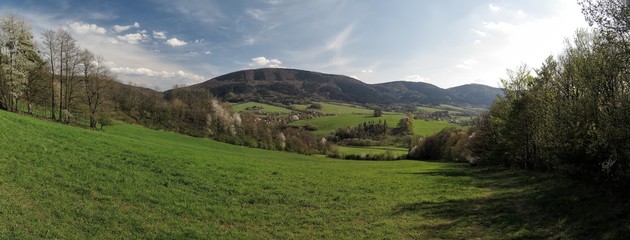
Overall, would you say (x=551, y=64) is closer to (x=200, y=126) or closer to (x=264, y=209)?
(x=264, y=209)

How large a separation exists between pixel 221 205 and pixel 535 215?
55.9 feet

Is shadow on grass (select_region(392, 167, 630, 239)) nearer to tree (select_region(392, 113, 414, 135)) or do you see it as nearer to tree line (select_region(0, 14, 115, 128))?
tree line (select_region(0, 14, 115, 128))

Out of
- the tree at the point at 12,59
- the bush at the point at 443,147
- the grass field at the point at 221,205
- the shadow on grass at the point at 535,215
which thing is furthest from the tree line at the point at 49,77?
the bush at the point at 443,147

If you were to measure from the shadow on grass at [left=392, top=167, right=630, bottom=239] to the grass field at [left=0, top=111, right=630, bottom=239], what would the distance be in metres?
0.05

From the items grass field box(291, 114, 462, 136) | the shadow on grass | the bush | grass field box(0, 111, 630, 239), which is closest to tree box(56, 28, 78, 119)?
grass field box(0, 111, 630, 239)

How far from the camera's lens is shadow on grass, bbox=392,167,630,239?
46.3 feet

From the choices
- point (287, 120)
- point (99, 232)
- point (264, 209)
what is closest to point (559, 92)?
point (264, 209)

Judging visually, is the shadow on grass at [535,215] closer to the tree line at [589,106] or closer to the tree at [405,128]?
the tree line at [589,106]

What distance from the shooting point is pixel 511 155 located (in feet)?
146

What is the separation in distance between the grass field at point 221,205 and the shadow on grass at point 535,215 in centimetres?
5

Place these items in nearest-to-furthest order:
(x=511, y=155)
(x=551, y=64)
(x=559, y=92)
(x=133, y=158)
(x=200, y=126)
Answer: (x=133, y=158) → (x=559, y=92) → (x=551, y=64) → (x=511, y=155) → (x=200, y=126)

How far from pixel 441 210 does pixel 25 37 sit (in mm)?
58162

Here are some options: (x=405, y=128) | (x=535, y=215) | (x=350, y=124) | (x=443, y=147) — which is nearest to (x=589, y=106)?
(x=535, y=215)

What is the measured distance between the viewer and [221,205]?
18.3m
